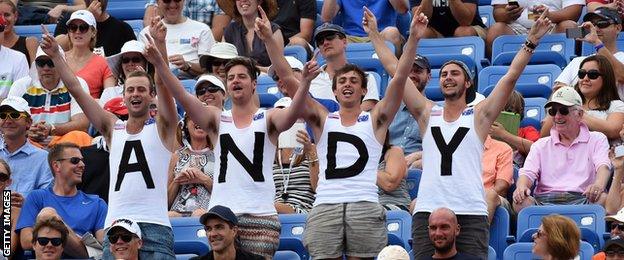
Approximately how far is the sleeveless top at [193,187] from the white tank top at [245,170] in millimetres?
1063

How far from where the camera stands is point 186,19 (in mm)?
14477

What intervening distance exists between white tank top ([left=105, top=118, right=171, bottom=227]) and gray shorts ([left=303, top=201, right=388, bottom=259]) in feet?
3.12

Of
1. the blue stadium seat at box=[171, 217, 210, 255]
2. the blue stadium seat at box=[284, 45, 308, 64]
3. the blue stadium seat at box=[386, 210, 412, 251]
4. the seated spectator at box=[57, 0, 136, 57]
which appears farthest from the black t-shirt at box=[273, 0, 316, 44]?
the blue stadium seat at box=[386, 210, 412, 251]

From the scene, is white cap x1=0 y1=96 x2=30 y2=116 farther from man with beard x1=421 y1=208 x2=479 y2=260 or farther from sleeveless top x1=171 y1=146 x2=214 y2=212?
man with beard x1=421 y1=208 x2=479 y2=260

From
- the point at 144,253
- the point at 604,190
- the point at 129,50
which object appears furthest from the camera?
the point at 129,50

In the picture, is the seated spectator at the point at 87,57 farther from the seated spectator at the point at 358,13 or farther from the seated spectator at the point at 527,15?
the seated spectator at the point at 527,15

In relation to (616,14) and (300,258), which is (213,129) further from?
(616,14)

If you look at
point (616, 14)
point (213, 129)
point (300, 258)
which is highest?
point (616, 14)

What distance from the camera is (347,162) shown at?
10578 mm

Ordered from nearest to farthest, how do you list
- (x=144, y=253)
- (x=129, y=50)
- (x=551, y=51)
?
(x=144, y=253) → (x=129, y=50) → (x=551, y=51)

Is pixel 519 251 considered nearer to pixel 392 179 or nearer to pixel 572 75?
pixel 392 179

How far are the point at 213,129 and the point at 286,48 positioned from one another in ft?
11.8

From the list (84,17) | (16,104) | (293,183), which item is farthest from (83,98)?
(84,17)

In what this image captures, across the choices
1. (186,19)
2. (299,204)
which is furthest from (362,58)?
(299,204)
